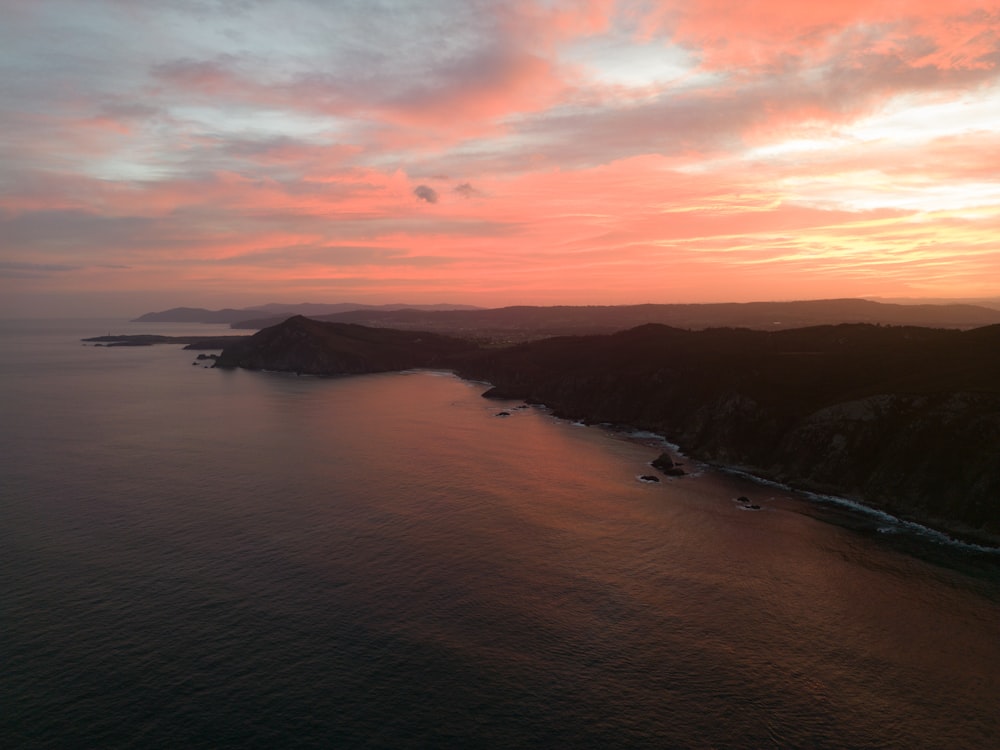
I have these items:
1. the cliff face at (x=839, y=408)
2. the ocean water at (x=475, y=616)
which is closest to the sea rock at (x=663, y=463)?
the ocean water at (x=475, y=616)

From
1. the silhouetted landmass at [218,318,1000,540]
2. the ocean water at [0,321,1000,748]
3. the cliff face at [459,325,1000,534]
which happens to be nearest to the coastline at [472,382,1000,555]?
the silhouetted landmass at [218,318,1000,540]

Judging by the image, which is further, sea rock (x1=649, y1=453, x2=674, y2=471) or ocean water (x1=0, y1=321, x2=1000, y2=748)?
sea rock (x1=649, y1=453, x2=674, y2=471)

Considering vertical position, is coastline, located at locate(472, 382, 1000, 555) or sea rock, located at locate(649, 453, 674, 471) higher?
sea rock, located at locate(649, 453, 674, 471)

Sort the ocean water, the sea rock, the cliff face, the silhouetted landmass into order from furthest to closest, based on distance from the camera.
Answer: the sea rock < the cliff face < the silhouetted landmass < the ocean water

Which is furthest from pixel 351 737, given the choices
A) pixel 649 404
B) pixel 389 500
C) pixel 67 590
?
pixel 649 404

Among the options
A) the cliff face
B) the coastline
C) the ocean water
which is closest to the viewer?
the ocean water

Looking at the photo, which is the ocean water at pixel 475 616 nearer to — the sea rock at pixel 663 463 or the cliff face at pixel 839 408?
the sea rock at pixel 663 463

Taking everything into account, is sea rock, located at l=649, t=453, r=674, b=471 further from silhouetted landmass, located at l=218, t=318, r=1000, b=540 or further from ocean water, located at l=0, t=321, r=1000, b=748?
silhouetted landmass, located at l=218, t=318, r=1000, b=540
